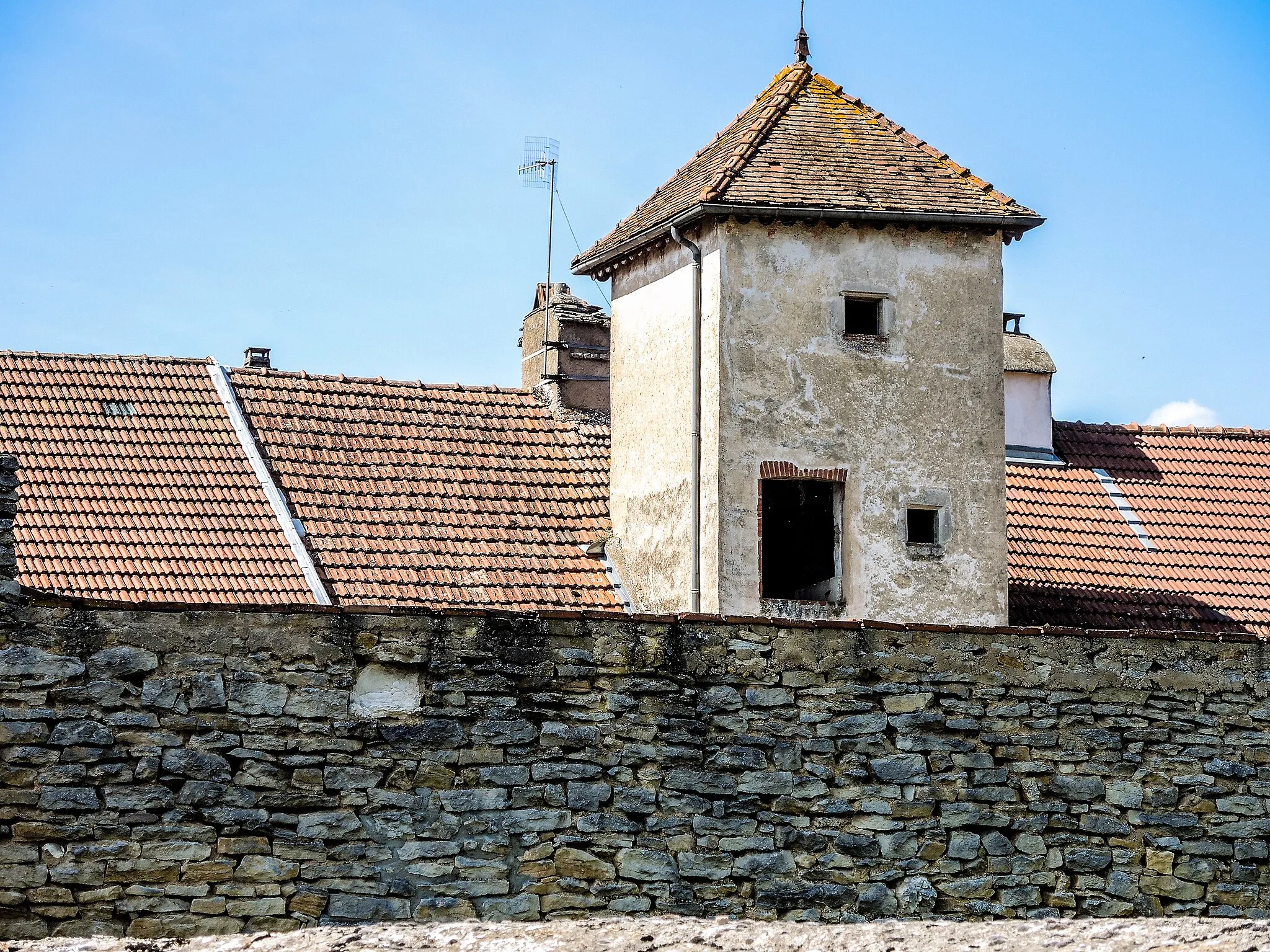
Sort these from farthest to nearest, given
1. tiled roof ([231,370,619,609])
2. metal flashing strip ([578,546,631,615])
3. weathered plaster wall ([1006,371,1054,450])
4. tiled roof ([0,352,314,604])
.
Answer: weathered plaster wall ([1006,371,1054,450])
metal flashing strip ([578,546,631,615])
tiled roof ([231,370,619,609])
tiled roof ([0,352,314,604])

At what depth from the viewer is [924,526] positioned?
16.6 m

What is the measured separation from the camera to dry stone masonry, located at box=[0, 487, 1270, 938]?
30.6 ft

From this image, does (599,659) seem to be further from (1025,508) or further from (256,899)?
(1025,508)

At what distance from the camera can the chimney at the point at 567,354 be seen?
2042cm

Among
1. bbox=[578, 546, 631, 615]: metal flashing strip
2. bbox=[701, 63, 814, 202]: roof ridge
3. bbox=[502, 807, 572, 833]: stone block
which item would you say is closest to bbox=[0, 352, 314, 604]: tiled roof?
bbox=[578, 546, 631, 615]: metal flashing strip

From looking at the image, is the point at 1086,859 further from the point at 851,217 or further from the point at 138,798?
the point at 851,217

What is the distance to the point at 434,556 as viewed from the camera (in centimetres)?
1727

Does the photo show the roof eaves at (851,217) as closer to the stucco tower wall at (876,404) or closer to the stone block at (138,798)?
the stucco tower wall at (876,404)

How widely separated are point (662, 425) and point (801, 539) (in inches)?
68.0

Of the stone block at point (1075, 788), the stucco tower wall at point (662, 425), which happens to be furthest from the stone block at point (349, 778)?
the stucco tower wall at point (662, 425)

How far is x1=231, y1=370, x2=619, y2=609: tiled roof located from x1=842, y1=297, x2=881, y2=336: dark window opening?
3.35 metres

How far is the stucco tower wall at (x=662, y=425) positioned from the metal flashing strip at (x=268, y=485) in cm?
313

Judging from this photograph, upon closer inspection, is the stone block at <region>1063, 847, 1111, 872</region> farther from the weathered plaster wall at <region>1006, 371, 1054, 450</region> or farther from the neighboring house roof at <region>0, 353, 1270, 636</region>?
the weathered plaster wall at <region>1006, 371, 1054, 450</region>

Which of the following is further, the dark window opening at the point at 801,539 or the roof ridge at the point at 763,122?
the dark window opening at the point at 801,539
